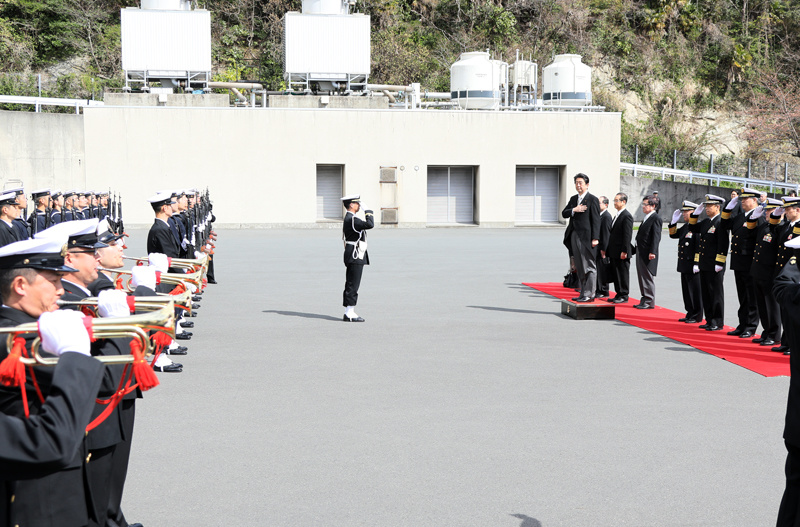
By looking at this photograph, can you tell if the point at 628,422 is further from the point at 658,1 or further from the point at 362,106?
the point at 658,1

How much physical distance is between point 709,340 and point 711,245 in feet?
4.92

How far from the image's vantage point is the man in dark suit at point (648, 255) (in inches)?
541

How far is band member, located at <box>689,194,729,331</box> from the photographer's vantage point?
1172cm

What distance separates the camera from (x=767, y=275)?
10.5 metres

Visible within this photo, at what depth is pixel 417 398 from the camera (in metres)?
8.00

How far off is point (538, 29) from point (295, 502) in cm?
4680

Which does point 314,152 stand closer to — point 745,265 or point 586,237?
point 586,237

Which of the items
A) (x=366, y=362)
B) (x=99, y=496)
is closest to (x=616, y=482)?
(x=99, y=496)

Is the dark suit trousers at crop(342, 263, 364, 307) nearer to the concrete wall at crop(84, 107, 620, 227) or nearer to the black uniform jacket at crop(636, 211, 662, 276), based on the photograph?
the black uniform jacket at crop(636, 211, 662, 276)

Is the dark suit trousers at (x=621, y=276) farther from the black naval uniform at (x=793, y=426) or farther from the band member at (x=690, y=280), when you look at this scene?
the black naval uniform at (x=793, y=426)

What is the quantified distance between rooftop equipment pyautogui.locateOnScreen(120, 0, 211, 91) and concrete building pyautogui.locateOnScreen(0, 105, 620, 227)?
3.00 meters

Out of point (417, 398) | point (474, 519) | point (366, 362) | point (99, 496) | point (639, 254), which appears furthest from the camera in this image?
point (639, 254)

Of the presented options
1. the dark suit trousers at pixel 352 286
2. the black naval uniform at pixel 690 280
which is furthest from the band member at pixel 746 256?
the dark suit trousers at pixel 352 286

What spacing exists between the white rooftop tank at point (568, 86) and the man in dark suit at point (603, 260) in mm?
23925
